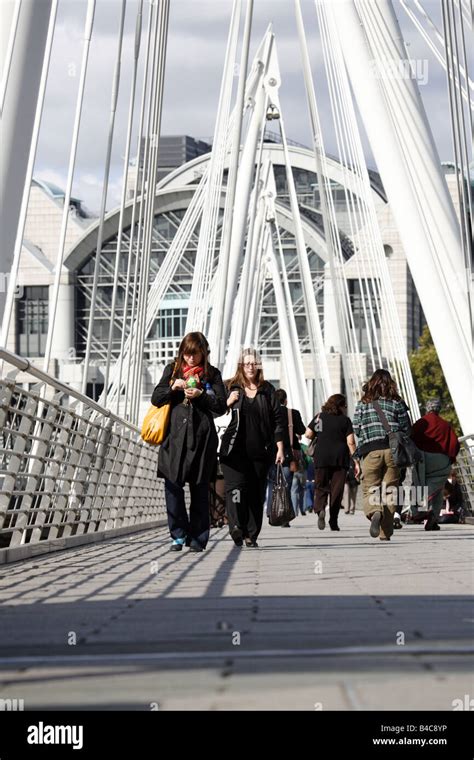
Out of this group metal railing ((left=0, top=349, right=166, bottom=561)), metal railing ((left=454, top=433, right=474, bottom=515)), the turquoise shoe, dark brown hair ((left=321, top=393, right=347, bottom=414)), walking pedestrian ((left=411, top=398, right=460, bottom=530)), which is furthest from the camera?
metal railing ((left=454, top=433, right=474, bottom=515))

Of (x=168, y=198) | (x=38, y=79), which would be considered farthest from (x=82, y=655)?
(x=168, y=198)

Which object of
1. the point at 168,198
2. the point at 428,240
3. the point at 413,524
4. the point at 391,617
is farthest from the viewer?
the point at 168,198

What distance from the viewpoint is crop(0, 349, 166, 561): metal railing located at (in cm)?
922

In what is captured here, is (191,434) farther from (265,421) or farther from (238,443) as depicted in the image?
(265,421)

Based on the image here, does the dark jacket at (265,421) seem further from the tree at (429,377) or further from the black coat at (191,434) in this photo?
the tree at (429,377)

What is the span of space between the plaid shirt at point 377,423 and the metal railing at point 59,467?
2.25 metres

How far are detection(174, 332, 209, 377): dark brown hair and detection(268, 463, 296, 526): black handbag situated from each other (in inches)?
77.9

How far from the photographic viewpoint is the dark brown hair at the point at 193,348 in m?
10.2

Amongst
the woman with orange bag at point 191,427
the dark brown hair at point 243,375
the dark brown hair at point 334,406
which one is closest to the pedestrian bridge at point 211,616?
the woman with orange bag at point 191,427

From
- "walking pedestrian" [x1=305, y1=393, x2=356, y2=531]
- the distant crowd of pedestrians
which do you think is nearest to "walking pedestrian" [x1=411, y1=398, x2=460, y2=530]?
"walking pedestrian" [x1=305, y1=393, x2=356, y2=531]

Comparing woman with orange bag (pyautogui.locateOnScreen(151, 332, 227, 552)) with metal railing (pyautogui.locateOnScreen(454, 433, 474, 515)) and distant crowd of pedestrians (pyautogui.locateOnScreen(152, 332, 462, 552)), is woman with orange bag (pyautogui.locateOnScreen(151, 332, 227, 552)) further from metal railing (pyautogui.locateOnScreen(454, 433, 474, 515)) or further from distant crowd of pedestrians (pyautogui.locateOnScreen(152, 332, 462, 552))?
metal railing (pyautogui.locateOnScreen(454, 433, 474, 515))
